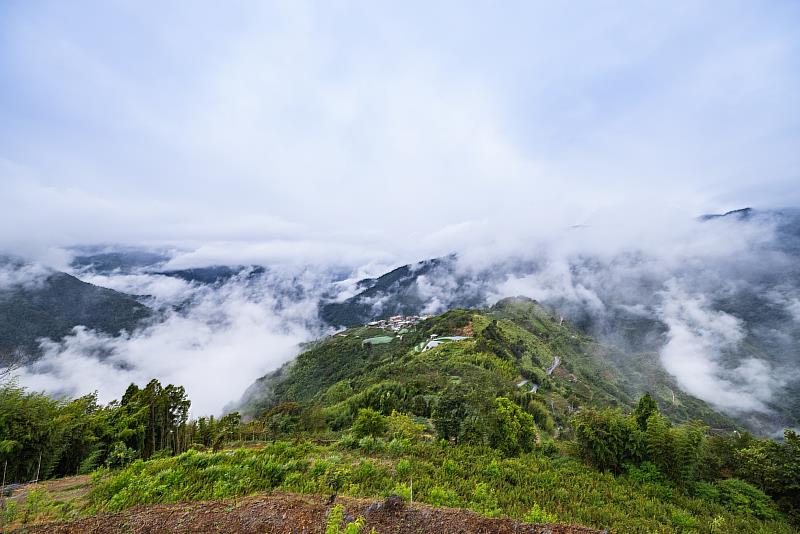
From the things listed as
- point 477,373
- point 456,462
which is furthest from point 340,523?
point 477,373

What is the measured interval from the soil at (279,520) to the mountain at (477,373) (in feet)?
50.2

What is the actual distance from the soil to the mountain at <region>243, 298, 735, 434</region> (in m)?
15.3

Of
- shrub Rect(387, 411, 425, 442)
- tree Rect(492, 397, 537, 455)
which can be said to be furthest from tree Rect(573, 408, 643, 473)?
shrub Rect(387, 411, 425, 442)

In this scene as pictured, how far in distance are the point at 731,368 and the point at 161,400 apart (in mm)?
261715

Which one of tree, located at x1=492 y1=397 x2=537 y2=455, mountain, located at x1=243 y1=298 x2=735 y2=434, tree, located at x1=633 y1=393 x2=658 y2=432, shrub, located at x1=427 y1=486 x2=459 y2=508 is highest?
shrub, located at x1=427 y1=486 x2=459 y2=508

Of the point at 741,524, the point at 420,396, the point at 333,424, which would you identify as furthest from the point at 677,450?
the point at 333,424

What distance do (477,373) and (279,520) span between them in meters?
54.5

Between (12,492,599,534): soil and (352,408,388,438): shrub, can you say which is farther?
(352,408,388,438): shrub

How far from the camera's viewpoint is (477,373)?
59.9 m

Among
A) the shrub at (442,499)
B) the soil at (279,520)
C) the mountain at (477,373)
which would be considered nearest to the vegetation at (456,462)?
the shrub at (442,499)

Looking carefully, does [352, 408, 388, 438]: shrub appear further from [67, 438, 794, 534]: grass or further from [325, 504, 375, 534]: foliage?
[325, 504, 375, 534]: foliage

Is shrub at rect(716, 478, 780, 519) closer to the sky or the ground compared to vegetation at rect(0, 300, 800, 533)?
closer to the ground

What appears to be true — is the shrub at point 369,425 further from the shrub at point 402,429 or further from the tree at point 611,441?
the tree at point 611,441

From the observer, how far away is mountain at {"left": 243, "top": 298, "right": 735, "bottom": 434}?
51875 mm
